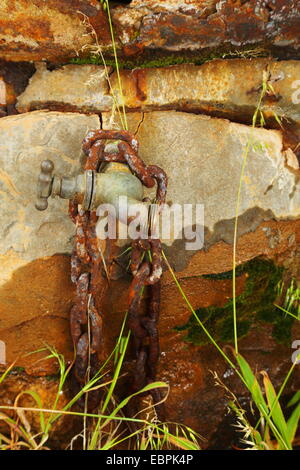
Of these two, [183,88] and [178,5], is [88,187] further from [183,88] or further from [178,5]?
[178,5]

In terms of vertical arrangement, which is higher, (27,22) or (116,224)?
(27,22)

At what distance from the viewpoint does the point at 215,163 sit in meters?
1.77

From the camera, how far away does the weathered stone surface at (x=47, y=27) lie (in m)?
1.63

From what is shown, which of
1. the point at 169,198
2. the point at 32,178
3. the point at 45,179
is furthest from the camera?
the point at 169,198

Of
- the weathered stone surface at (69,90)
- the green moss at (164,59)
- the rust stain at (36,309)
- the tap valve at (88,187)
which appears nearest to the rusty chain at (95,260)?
the tap valve at (88,187)

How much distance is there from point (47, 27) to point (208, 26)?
64 cm

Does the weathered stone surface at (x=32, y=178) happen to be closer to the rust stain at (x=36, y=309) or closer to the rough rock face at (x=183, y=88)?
the rust stain at (x=36, y=309)

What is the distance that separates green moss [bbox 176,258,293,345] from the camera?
190 centimetres

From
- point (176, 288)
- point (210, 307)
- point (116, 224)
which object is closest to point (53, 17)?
point (116, 224)

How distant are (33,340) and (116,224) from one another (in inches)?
23.4

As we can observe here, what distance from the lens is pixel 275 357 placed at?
6.95ft

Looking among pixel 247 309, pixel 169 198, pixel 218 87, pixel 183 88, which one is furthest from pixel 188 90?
pixel 247 309

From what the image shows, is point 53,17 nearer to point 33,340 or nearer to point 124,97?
point 124,97

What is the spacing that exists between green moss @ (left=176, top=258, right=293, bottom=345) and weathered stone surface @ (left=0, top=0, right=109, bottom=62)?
3.73 ft
